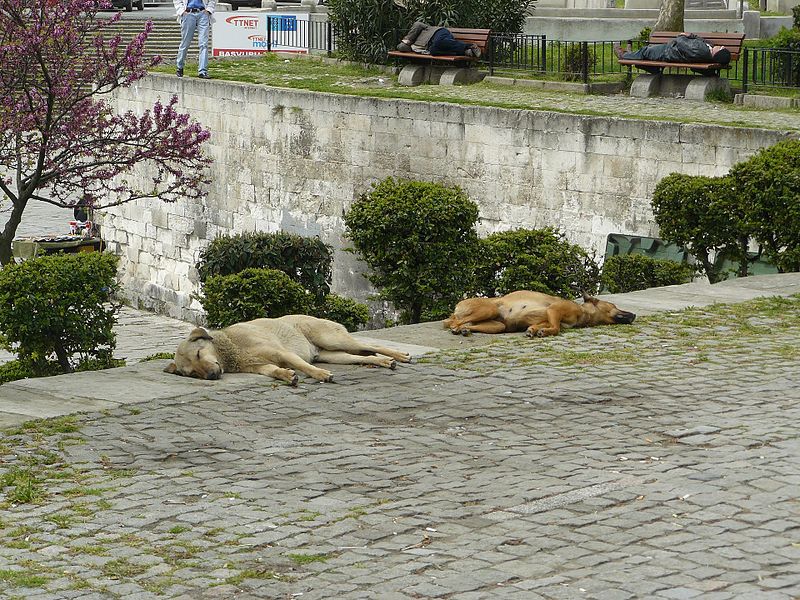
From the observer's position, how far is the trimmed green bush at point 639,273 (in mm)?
15023

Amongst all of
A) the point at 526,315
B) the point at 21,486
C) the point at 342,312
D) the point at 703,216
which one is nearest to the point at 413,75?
the point at 342,312

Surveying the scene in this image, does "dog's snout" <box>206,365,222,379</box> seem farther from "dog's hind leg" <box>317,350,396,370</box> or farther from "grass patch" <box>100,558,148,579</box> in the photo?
"grass patch" <box>100,558,148,579</box>

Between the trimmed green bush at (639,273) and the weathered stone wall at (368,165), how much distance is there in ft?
5.11

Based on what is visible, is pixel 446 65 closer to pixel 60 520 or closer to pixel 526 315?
pixel 526 315

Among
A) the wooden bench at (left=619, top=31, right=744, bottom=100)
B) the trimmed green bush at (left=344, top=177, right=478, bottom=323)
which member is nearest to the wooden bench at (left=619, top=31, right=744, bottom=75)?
the wooden bench at (left=619, top=31, right=744, bottom=100)

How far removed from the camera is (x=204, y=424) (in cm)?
841

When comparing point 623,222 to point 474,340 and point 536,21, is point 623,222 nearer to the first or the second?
point 474,340

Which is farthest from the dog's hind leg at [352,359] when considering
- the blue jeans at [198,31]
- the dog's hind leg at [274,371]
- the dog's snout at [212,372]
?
the blue jeans at [198,31]

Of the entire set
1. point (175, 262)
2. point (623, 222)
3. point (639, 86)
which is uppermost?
point (639, 86)

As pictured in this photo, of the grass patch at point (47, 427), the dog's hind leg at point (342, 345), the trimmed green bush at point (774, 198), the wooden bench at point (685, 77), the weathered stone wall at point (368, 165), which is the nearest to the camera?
the grass patch at point (47, 427)

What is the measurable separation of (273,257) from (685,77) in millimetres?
9647

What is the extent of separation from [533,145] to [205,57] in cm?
896

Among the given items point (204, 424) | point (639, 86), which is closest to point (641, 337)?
point (204, 424)

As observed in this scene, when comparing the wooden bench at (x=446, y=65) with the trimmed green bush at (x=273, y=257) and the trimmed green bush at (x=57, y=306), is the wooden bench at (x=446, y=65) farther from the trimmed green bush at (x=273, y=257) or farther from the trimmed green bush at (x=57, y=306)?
the trimmed green bush at (x=57, y=306)
